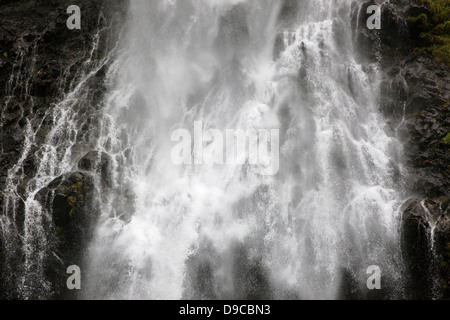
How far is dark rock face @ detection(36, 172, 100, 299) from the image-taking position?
13.6 metres

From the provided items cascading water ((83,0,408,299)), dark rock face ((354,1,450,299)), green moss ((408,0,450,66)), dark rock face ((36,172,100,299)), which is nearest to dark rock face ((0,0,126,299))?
dark rock face ((36,172,100,299))

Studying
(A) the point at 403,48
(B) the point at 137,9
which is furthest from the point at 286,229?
(B) the point at 137,9

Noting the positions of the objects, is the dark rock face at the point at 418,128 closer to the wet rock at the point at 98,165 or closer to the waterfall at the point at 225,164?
the waterfall at the point at 225,164

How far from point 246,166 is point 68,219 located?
6.42 metres

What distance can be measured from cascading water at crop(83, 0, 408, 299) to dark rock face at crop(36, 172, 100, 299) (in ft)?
1.66

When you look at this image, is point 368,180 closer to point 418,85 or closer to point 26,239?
point 418,85

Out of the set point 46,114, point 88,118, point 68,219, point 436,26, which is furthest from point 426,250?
point 46,114

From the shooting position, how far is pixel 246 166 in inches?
572

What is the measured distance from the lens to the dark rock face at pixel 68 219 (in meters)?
13.6

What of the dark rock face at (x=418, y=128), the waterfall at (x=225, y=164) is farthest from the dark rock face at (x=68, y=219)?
the dark rock face at (x=418, y=128)

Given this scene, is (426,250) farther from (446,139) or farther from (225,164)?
(225,164)

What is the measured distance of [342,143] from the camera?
14.4 m

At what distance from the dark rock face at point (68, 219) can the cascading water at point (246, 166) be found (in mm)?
506

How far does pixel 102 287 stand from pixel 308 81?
10.4 metres
